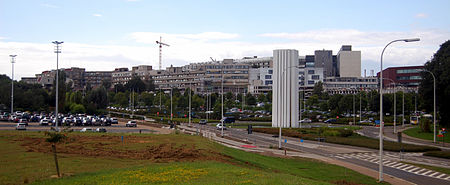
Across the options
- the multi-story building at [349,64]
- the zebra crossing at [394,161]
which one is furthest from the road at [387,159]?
the multi-story building at [349,64]

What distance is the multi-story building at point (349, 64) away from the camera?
189000 millimetres

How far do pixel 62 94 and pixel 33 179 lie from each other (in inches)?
3699

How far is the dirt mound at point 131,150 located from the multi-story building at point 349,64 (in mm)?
167070

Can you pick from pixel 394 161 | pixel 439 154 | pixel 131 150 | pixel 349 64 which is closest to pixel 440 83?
pixel 439 154

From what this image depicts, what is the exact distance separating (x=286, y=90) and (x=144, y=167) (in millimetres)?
62355

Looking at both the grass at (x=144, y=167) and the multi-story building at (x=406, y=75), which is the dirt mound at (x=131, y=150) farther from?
the multi-story building at (x=406, y=75)

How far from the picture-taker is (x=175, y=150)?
3131cm

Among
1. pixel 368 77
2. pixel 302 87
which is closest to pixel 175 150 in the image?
pixel 302 87

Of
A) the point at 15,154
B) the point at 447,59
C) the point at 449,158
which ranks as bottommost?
the point at 449,158

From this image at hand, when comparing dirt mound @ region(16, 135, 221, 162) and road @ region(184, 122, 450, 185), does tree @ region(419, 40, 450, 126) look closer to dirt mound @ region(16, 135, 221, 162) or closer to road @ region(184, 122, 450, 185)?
road @ region(184, 122, 450, 185)

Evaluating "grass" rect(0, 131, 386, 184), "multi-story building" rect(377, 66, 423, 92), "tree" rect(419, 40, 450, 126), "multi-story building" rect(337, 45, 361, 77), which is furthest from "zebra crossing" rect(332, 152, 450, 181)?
"multi-story building" rect(337, 45, 361, 77)

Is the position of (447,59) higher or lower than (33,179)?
higher

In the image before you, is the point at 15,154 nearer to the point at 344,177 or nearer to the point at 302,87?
the point at 344,177

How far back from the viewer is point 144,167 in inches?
951
